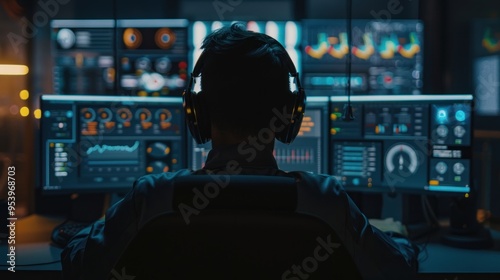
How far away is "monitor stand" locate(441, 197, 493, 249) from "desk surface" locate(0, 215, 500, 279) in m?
0.03

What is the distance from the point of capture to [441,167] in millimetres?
1945

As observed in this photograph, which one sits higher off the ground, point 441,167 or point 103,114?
point 103,114

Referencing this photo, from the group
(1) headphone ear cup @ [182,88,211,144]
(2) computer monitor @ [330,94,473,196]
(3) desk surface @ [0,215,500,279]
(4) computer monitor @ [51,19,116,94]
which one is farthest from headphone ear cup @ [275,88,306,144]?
(4) computer monitor @ [51,19,116,94]

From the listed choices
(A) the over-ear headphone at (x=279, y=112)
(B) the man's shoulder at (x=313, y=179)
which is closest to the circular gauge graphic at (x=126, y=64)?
(A) the over-ear headphone at (x=279, y=112)

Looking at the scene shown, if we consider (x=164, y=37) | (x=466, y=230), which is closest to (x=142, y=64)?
(x=164, y=37)

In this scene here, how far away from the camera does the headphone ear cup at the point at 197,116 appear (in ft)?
3.74

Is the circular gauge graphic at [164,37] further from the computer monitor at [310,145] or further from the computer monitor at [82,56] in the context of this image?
the computer monitor at [310,145]

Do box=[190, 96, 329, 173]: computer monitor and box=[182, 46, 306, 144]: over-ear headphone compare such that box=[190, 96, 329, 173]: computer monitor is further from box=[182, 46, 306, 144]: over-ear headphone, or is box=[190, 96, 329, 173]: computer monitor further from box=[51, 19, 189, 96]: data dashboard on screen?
box=[51, 19, 189, 96]: data dashboard on screen

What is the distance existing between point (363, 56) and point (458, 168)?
1.97m

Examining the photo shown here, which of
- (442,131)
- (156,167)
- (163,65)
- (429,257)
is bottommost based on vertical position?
(429,257)

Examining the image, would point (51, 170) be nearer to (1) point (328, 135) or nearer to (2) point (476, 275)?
(1) point (328, 135)

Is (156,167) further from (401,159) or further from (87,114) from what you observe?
(401,159)

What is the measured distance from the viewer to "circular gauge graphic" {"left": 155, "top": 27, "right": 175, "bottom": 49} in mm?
3516

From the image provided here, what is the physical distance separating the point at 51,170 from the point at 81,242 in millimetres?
1001
